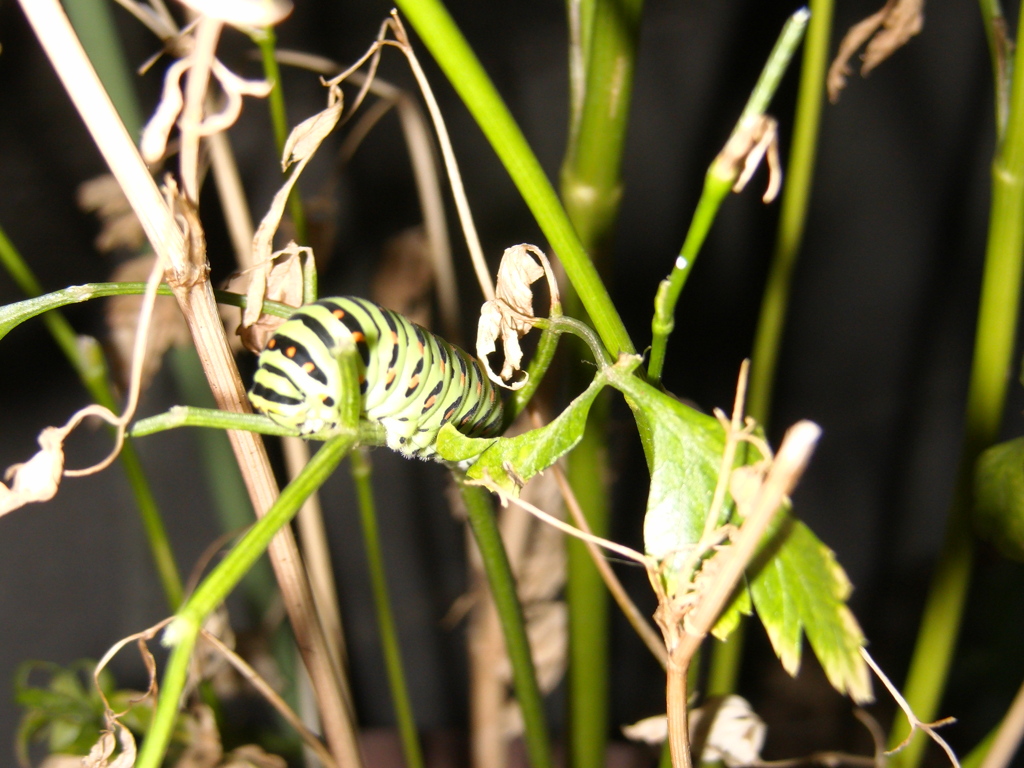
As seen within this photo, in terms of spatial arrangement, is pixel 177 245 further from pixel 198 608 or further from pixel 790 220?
pixel 790 220

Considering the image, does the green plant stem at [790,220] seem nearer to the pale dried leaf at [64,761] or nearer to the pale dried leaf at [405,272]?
the pale dried leaf at [405,272]

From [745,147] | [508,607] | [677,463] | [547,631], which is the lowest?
[547,631]

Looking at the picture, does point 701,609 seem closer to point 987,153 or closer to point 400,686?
point 400,686

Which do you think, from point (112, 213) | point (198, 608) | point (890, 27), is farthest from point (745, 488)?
point (112, 213)

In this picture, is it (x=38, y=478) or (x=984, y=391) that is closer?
(x=38, y=478)

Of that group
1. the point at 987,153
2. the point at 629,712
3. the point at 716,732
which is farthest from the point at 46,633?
the point at 987,153

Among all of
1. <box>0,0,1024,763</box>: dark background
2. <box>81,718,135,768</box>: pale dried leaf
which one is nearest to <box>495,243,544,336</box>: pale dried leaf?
<box>81,718,135,768</box>: pale dried leaf
